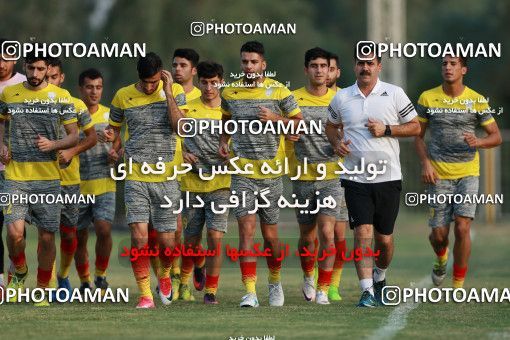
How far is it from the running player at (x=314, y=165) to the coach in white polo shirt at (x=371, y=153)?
106 cm

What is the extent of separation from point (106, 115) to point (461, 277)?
4.69m

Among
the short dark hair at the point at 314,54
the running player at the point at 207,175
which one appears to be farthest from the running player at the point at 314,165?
the running player at the point at 207,175

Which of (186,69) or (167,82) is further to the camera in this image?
(186,69)

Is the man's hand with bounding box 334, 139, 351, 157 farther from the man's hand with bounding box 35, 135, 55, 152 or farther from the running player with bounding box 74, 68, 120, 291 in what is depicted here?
the running player with bounding box 74, 68, 120, 291

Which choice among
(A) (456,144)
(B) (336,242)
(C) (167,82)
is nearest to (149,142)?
(C) (167,82)

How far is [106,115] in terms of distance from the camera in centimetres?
1831

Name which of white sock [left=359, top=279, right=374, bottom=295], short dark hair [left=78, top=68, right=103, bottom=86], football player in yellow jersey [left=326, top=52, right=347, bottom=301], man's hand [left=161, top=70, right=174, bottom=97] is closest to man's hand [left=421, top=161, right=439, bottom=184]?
football player in yellow jersey [left=326, top=52, right=347, bottom=301]

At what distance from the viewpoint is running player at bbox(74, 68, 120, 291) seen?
17.8 m

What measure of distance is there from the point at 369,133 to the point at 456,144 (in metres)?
2.08

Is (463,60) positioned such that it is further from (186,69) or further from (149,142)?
(149,142)

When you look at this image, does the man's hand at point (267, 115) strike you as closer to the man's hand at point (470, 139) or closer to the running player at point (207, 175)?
the running player at point (207, 175)

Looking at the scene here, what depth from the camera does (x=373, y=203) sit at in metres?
15.4

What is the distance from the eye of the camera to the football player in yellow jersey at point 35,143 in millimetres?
15766

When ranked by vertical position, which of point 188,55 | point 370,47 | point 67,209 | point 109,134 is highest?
point 188,55
